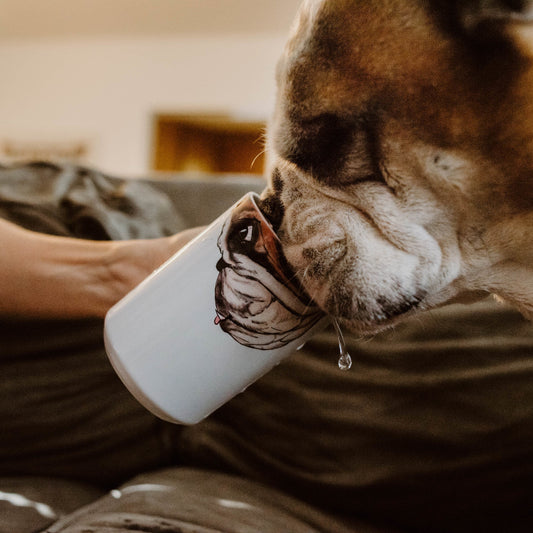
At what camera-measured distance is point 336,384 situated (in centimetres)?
78

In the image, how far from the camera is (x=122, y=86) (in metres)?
4.88

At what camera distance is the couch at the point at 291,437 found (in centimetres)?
67

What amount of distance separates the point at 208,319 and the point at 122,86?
4.84 metres

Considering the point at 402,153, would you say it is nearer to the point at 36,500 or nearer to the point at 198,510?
the point at 198,510

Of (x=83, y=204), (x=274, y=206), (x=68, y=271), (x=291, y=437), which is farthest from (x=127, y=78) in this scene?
(x=274, y=206)

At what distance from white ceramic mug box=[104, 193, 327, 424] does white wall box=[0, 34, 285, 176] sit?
166 inches

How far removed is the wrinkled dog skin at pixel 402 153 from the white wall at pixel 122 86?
4.15m

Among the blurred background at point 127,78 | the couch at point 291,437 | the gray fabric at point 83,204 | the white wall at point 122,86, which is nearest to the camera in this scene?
the couch at point 291,437

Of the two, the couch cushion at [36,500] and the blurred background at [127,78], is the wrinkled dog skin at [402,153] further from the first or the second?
the blurred background at [127,78]

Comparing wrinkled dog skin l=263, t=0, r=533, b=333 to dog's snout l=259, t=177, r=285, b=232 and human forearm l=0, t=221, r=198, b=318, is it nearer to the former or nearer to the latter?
dog's snout l=259, t=177, r=285, b=232

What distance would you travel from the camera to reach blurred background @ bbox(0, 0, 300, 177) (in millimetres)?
4492

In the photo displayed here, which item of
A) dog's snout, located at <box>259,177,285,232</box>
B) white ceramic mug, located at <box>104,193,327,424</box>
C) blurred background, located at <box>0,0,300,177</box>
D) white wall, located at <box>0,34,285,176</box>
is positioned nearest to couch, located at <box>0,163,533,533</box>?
white ceramic mug, located at <box>104,193,327,424</box>

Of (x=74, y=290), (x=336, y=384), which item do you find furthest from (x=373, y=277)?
(x=74, y=290)

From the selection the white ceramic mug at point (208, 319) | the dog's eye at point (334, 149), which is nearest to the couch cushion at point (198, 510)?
the white ceramic mug at point (208, 319)
